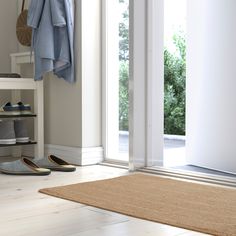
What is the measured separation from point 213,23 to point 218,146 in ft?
2.26

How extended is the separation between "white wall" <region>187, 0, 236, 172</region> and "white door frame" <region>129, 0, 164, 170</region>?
20 cm

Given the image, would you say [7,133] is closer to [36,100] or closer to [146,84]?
[36,100]

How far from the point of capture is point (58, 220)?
65.8 inches

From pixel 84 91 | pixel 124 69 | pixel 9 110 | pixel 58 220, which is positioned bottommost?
pixel 58 220

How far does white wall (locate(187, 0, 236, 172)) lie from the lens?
103 inches

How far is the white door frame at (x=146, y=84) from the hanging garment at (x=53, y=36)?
416mm

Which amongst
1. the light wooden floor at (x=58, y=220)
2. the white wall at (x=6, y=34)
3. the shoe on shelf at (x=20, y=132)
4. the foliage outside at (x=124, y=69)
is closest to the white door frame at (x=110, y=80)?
the foliage outside at (x=124, y=69)

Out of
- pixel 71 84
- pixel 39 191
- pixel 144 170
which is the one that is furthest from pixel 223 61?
pixel 39 191

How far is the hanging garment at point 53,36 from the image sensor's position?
293 centimetres

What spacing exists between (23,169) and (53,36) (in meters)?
0.87

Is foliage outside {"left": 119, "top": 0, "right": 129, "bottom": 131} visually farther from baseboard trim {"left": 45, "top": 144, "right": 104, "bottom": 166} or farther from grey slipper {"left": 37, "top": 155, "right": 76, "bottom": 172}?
grey slipper {"left": 37, "top": 155, "right": 76, "bottom": 172}

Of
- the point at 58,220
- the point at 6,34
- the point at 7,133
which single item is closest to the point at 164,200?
the point at 58,220

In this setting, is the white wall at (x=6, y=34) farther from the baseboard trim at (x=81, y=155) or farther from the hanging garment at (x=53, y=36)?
the baseboard trim at (x=81, y=155)

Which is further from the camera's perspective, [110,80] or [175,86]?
[175,86]
